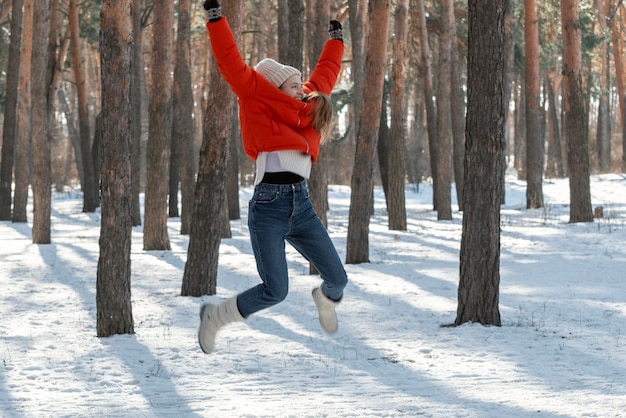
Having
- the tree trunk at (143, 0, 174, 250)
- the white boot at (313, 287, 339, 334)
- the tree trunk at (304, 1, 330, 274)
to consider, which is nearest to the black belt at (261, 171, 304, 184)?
the white boot at (313, 287, 339, 334)

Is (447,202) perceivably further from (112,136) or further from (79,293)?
(112,136)

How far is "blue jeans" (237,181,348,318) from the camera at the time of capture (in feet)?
16.9

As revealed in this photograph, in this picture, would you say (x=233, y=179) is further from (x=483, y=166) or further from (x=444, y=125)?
(x=483, y=166)

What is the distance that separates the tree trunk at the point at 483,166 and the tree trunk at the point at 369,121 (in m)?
4.13

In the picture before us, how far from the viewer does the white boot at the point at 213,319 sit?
17.8ft

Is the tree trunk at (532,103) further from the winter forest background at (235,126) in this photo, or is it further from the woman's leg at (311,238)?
the woman's leg at (311,238)

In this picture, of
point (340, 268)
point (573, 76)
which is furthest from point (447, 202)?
point (340, 268)

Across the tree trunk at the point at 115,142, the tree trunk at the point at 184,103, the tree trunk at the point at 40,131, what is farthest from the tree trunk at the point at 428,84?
the tree trunk at the point at 115,142

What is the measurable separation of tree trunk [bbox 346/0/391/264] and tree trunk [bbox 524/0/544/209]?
9.58m

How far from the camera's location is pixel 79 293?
10953 mm

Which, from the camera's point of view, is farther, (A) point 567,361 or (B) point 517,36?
(B) point 517,36

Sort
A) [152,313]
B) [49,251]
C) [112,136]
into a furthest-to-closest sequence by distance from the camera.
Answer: [49,251]
[152,313]
[112,136]

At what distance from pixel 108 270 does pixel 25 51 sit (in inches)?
530

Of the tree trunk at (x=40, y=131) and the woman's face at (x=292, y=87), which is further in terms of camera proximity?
the tree trunk at (x=40, y=131)
